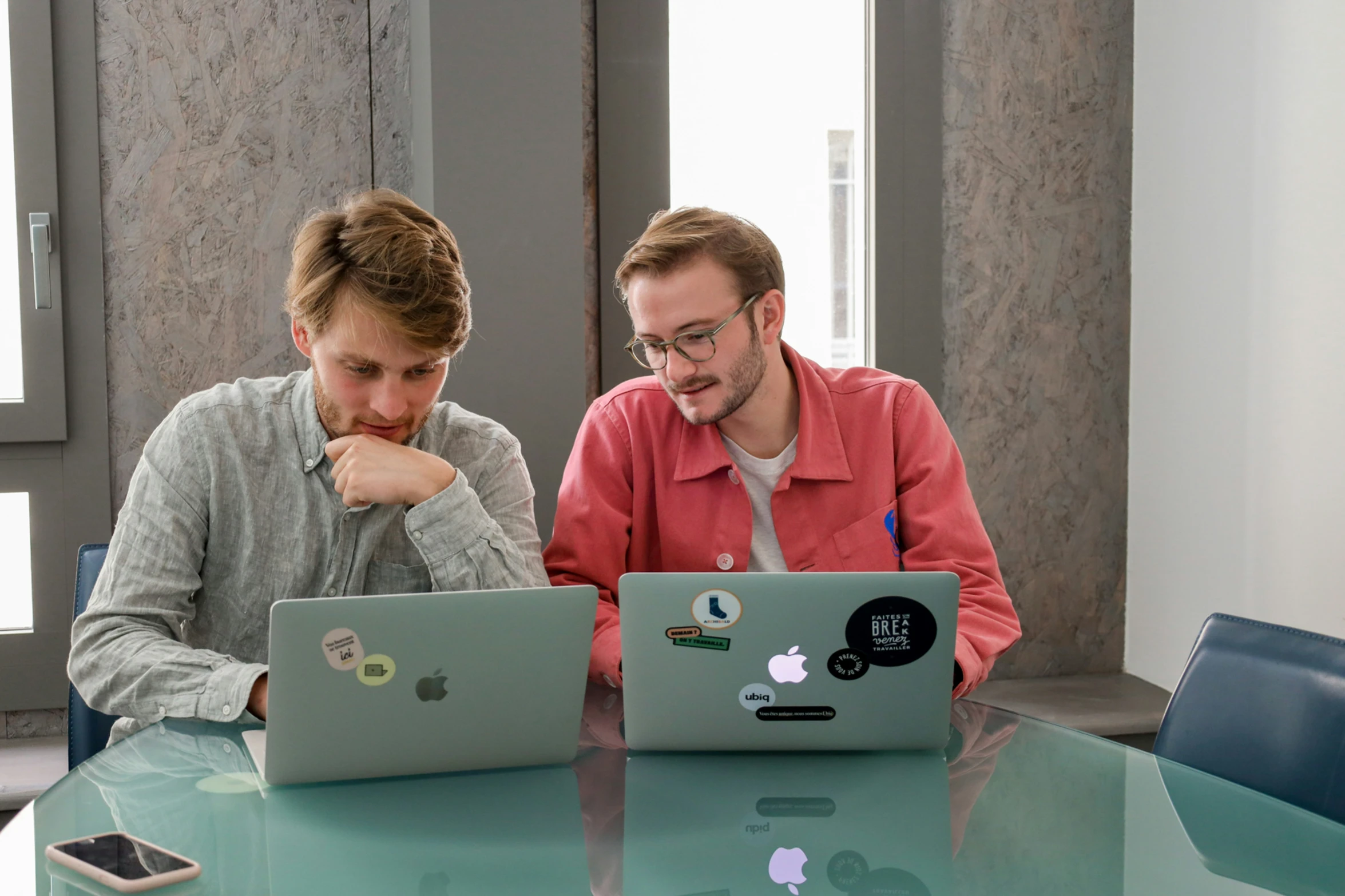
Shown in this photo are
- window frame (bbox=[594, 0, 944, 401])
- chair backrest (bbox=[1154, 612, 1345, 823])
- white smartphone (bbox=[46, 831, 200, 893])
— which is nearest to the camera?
white smartphone (bbox=[46, 831, 200, 893])

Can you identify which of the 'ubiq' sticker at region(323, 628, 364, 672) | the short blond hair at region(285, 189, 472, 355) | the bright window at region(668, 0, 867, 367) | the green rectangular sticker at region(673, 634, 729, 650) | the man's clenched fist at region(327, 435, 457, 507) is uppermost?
the bright window at region(668, 0, 867, 367)

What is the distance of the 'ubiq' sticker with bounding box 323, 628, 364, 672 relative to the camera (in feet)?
3.18

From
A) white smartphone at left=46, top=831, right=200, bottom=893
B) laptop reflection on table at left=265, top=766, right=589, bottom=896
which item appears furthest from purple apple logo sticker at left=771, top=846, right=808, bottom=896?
white smartphone at left=46, top=831, right=200, bottom=893

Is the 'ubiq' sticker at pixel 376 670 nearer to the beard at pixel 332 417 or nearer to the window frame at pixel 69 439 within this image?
the beard at pixel 332 417

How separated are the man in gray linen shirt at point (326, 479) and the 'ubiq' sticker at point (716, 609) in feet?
1.59

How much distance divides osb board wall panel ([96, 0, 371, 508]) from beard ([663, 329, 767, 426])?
108 cm

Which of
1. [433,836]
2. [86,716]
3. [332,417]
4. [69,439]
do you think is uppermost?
[332,417]

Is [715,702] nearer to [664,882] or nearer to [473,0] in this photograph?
[664,882]

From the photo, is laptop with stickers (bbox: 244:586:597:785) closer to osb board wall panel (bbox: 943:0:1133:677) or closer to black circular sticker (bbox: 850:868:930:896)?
black circular sticker (bbox: 850:868:930:896)

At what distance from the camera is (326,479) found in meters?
1.52

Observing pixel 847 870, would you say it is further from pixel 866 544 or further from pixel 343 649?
pixel 866 544

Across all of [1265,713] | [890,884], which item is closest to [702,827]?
[890,884]

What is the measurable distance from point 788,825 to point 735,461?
0.91m

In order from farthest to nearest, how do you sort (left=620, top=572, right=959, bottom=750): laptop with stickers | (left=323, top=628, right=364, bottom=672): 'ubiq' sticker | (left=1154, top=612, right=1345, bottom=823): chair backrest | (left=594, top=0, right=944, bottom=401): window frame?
(left=594, top=0, right=944, bottom=401): window frame < (left=1154, top=612, right=1345, bottom=823): chair backrest < (left=620, top=572, right=959, bottom=750): laptop with stickers < (left=323, top=628, right=364, bottom=672): 'ubiq' sticker
